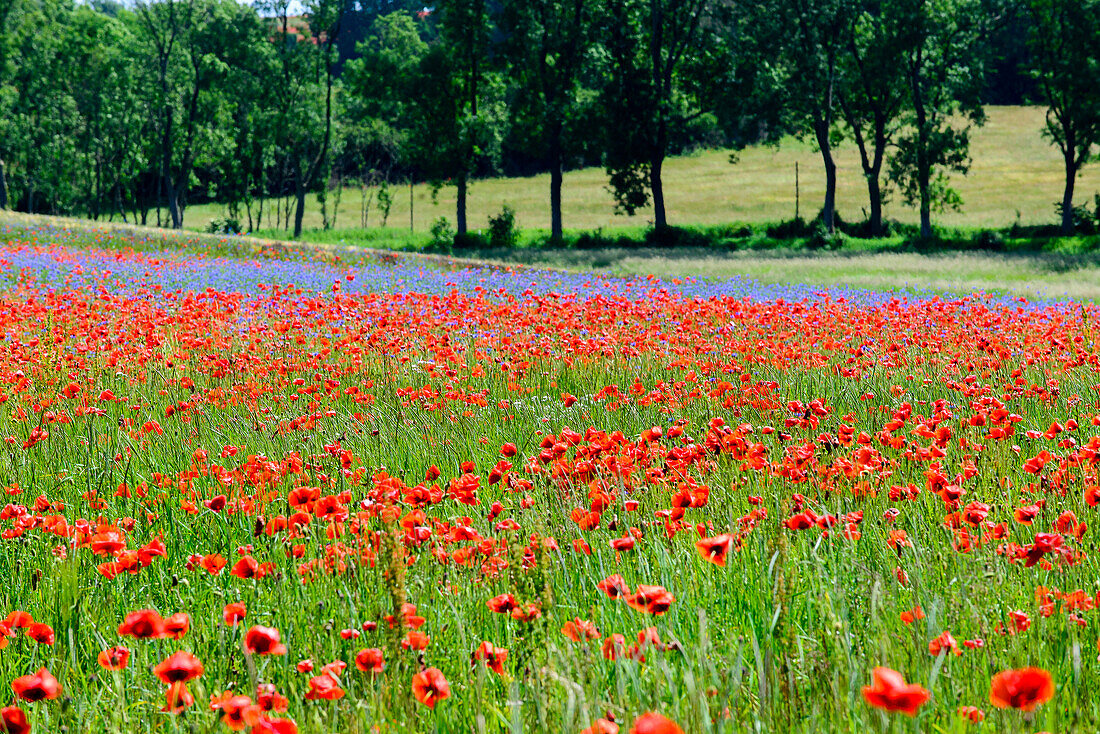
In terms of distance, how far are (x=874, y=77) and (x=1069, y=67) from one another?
25.7ft

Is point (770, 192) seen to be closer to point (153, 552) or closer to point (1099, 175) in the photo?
point (1099, 175)

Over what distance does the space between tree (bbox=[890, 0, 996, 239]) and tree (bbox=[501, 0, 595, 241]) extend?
14.1m

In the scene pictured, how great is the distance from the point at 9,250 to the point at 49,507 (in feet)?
67.1

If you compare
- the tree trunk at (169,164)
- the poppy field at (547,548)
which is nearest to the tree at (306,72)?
the tree trunk at (169,164)

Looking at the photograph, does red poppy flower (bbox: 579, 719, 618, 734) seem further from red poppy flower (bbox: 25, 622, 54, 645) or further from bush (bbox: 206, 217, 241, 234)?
bush (bbox: 206, 217, 241, 234)

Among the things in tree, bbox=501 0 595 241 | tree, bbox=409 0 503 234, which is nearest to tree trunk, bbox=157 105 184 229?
tree, bbox=409 0 503 234

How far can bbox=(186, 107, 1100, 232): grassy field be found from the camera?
5769 cm

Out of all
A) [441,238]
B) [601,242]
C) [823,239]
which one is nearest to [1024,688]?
[823,239]

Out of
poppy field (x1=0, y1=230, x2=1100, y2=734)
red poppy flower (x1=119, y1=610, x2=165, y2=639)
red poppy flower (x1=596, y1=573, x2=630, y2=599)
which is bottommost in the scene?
poppy field (x1=0, y1=230, x2=1100, y2=734)

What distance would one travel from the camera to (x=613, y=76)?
40.1 metres

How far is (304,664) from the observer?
83.1 inches

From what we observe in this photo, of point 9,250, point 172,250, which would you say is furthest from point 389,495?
point 172,250

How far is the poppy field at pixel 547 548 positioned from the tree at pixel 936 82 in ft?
111

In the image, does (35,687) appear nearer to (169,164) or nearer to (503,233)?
(503,233)
